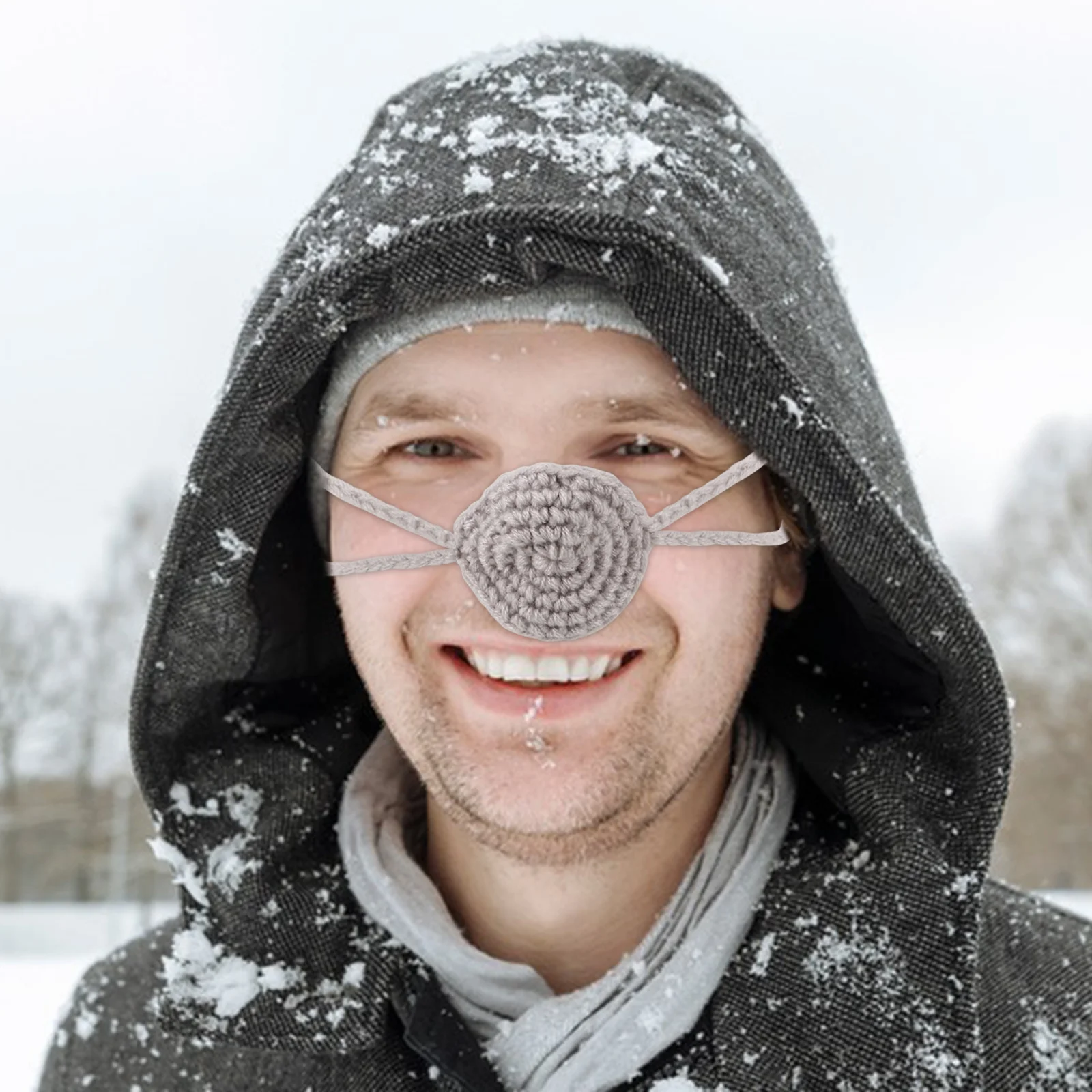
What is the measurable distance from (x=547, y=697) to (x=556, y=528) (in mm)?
237

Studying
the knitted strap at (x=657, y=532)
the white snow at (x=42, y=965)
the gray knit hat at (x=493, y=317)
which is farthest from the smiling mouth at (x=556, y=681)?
the white snow at (x=42, y=965)

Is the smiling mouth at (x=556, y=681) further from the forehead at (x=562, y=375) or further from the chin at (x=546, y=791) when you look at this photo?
the forehead at (x=562, y=375)

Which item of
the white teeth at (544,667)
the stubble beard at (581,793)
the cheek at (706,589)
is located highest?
the cheek at (706,589)

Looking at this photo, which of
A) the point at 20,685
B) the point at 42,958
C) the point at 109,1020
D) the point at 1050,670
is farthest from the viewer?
the point at 20,685

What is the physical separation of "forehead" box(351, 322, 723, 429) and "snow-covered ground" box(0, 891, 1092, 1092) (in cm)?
130

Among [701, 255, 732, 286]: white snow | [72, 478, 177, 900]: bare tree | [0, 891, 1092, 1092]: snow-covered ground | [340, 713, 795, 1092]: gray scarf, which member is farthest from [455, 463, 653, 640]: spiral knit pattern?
[72, 478, 177, 900]: bare tree

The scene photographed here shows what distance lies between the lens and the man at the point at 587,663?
5.21 feet

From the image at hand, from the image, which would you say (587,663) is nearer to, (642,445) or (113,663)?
(642,445)

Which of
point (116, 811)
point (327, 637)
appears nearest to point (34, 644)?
point (116, 811)

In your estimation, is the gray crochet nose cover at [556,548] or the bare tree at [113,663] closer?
the gray crochet nose cover at [556,548]

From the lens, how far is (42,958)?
13.2 m

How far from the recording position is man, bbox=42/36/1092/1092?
159 cm

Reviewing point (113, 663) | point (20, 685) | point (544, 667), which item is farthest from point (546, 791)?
point (20, 685)

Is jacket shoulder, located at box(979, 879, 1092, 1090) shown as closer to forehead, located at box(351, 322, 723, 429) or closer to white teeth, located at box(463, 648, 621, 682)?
white teeth, located at box(463, 648, 621, 682)
